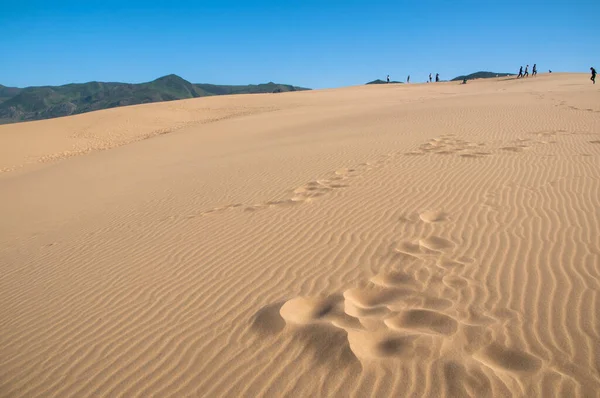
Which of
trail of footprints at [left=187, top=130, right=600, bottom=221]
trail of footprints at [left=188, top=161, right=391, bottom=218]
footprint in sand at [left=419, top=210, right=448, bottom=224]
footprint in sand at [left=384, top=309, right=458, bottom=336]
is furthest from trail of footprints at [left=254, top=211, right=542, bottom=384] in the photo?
trail of footprints at [left=187, top=130, right=600, bottom=221]

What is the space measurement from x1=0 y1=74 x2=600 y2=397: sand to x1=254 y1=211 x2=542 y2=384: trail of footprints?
17 mm

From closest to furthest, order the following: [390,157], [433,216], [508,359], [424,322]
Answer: [508,359] → [424,322] → [433,216] → [390,157]

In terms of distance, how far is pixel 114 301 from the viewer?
161 inches

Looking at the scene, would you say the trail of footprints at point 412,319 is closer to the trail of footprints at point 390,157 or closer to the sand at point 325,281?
the sand at point 325,281

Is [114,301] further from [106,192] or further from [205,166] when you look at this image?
[205,166]

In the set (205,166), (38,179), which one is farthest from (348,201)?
(38,179)

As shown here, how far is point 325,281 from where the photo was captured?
398 centimetres

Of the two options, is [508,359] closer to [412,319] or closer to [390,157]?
[412,319]

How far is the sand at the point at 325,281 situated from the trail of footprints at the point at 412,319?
0.06 ft

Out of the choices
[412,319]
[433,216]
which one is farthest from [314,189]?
[412,319]

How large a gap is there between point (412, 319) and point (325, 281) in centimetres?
107

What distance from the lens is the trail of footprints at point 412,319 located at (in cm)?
272

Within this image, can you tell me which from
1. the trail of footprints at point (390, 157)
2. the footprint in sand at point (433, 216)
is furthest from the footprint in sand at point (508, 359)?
the trail of footprints at point (390, 157)

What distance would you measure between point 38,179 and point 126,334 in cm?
1326
